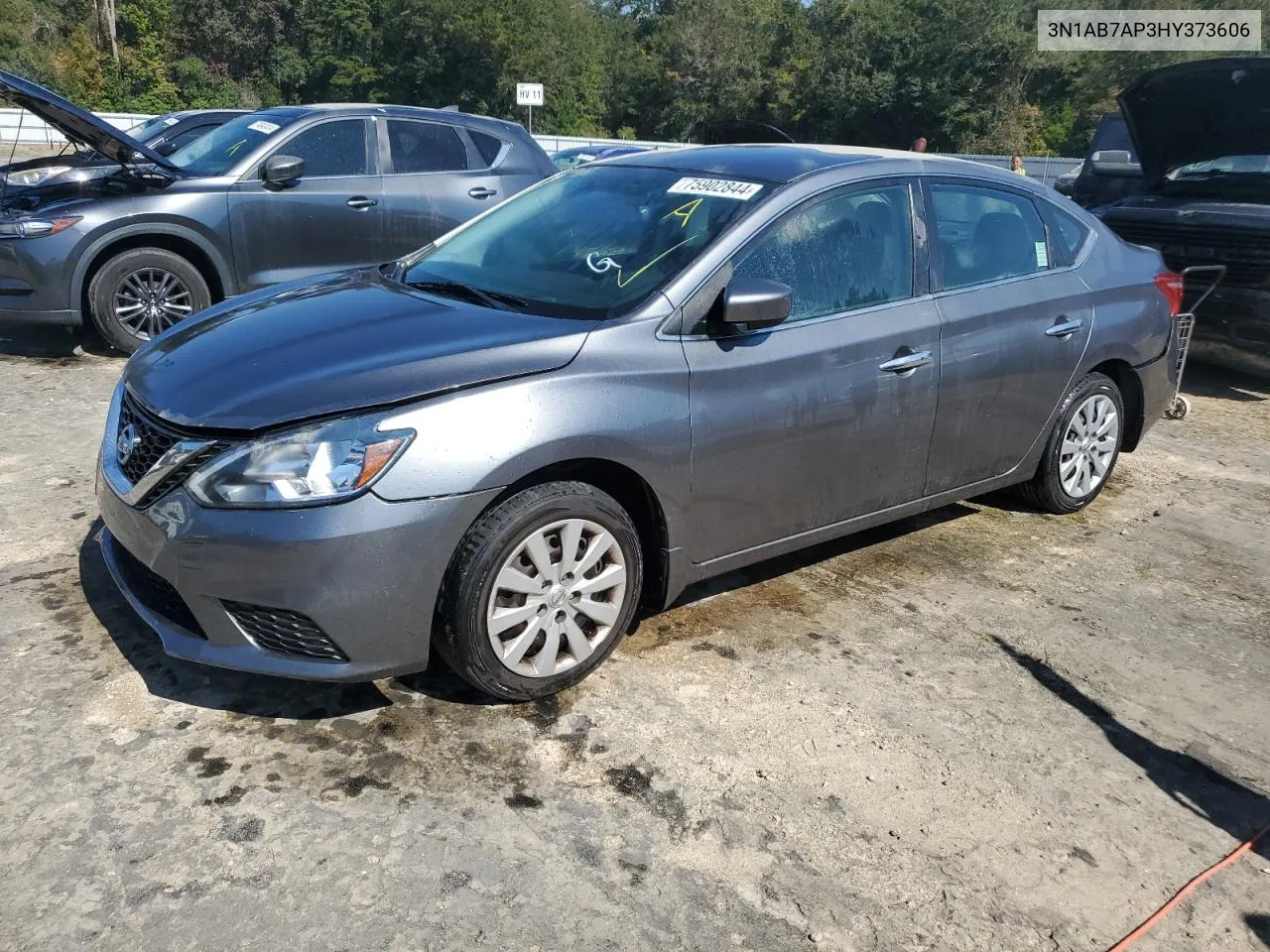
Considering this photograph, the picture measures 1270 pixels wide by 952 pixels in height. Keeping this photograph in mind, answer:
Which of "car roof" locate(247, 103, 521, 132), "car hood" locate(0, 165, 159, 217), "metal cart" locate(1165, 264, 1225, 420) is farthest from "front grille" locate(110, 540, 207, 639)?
"car roof" locate(247, 103, 521, 132)

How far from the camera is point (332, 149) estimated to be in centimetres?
758

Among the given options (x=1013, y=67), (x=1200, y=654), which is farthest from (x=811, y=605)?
(x=1013, y=67)

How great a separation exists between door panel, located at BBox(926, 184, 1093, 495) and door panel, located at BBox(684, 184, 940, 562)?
0.50ft

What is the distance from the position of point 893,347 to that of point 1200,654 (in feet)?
5.13

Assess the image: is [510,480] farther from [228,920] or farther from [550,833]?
[228,920]

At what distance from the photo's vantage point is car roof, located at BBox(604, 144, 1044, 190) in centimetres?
397

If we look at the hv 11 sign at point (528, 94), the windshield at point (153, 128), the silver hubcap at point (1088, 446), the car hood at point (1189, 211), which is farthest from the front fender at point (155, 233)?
the hv 11 sign at point (528, 94)

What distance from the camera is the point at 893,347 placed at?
3.98 meters

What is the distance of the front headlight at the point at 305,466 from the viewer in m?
2.85

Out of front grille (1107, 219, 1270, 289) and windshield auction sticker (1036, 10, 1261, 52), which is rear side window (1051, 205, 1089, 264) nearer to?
front grille (1107, 219, 1270, 289)

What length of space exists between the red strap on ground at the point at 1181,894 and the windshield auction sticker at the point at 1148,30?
35.1 metres

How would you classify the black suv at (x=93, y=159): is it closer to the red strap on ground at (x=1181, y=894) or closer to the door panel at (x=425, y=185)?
the door panel at (x=425, y=185)

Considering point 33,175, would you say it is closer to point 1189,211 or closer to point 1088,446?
point 1088,446

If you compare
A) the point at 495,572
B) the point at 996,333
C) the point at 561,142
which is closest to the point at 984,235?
the point at 996,333
